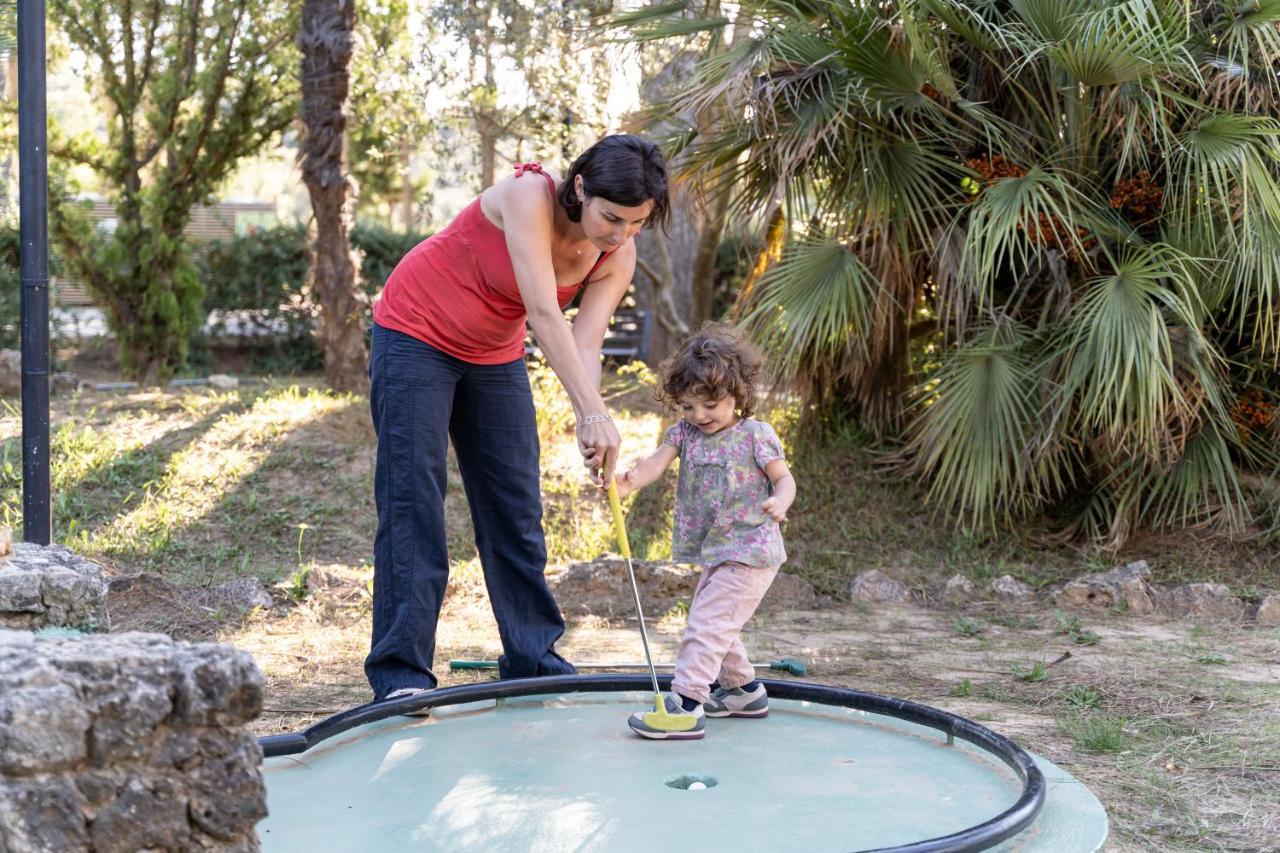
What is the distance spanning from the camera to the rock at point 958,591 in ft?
18.0

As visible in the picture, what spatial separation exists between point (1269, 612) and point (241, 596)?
13.0ft

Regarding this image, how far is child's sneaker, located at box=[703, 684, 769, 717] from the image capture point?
133 inches

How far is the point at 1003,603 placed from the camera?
540 cm

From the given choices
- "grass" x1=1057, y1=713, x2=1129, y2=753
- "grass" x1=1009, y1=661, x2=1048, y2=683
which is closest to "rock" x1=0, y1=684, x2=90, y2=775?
"grass" x1=1057, y1=713, x2=1129, y2=753

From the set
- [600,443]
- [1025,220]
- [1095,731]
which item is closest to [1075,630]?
[1095,731]

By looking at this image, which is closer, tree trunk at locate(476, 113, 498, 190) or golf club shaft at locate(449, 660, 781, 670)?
golf club shaft at locate(449, 660, 781, 670)

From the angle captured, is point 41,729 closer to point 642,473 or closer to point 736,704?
point 642,473

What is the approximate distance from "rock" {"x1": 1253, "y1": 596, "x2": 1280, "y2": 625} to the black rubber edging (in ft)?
8.05

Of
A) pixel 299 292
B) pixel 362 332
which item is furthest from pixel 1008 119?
pixel 299 292

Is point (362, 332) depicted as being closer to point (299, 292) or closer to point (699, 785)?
point (299, 292)

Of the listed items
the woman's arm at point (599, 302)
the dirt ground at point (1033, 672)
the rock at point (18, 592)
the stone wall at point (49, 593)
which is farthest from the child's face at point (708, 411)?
the rock at point (18, 592)

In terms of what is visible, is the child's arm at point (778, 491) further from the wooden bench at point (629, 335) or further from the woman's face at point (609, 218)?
the wooden bench at point (629, 335)

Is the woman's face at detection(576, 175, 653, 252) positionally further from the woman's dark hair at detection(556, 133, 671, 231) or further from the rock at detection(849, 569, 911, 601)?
the rock at detection(849, 569, 911, 601)

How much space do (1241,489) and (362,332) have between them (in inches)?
195
